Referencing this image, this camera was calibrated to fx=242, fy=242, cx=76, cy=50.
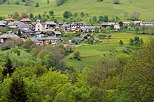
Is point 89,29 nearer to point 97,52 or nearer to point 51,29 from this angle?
point 51,29

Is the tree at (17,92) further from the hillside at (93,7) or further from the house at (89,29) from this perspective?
the hillside at (93,7)

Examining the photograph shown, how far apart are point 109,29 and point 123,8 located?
142ft

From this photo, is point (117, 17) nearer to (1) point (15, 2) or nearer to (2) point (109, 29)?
(2) point (109, 29)

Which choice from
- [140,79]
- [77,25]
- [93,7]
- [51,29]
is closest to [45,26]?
[51,29]

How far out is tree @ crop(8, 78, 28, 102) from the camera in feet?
67.6

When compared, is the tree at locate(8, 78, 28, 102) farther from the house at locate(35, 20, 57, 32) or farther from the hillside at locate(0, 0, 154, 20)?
the hillside at locate(0, 0, 154, 20)

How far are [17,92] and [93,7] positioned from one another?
11054 centimetres

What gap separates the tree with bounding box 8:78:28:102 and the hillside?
3856 inches

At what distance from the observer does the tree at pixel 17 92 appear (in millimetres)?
20594

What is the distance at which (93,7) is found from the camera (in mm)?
127125

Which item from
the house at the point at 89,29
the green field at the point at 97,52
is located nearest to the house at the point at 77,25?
the house at the point at 89,29

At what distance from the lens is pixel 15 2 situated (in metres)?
142

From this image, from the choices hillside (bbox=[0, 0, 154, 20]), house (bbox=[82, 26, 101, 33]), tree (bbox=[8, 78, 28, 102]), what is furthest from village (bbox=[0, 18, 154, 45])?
tree (bbox=[8, 78, 28, 102])

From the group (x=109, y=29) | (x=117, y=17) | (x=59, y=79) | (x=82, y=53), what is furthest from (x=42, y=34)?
(x=59, y=79)
